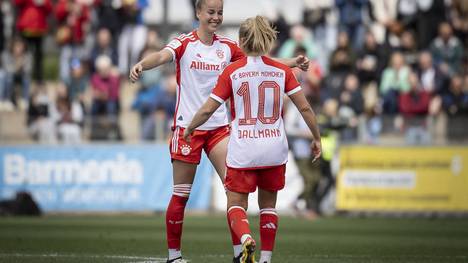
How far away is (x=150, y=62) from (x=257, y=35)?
4.29 ft

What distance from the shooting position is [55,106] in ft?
80.4

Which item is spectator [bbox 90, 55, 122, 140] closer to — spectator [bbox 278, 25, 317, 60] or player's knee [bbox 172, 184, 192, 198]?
spectator [bbox 278, 25, 317, 60]

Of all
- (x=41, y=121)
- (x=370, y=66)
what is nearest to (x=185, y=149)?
(x=41, y=121)

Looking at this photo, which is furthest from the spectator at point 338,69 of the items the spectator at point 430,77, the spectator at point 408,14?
the spectator at point 408,14

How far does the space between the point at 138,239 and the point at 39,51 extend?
1165 cm

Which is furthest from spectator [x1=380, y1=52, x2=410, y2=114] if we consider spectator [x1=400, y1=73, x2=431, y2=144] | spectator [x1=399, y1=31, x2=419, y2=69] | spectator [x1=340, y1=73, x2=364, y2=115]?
spectator [x1=399, y1=31, x2=419, y2=69]

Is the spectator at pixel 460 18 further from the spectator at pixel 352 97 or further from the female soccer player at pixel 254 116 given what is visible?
the female soccer player at pixel 254 116

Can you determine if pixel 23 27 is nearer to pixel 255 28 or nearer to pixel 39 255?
pixel 39 255

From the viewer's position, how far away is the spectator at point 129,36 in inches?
1056

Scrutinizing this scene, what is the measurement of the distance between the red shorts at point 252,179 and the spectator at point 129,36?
16655 mm

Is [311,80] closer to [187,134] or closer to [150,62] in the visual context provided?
[150,62]

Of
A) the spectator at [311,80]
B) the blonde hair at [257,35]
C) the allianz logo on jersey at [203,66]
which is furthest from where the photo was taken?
the spectator at [311,80]

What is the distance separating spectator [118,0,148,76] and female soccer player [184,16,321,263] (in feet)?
54.5

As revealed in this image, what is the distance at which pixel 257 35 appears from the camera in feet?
33.1
